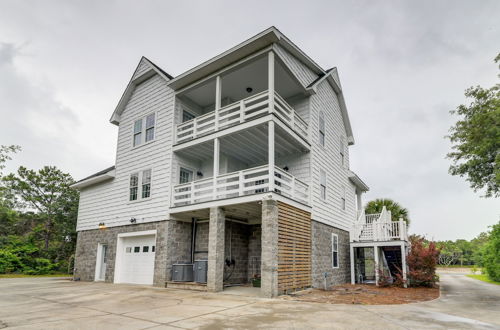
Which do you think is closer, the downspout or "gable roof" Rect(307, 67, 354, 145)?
the downspout

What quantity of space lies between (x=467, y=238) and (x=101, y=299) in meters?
67.7

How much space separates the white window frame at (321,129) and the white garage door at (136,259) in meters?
9.39

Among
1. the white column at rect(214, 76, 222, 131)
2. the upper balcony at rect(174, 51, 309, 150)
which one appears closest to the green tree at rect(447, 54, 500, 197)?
the upper balcony at rect(174, 51, 309, 150)

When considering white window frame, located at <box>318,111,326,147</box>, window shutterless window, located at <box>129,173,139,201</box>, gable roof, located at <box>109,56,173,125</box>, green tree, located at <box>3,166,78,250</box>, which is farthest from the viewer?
green tree, located at <box>3,166,78,250</box>

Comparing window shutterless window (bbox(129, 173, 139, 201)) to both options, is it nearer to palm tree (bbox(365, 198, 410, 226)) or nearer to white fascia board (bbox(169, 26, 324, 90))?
white fascia board (bbox(169, 26, 324, 90))

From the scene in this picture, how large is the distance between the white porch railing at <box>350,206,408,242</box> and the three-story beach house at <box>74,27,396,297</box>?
93 cm

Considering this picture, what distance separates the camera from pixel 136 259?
15422mm

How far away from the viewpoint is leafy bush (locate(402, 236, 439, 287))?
13844 mm

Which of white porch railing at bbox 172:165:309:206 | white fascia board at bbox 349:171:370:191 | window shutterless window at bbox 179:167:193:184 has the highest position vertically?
white fascia board at bbox 349:171:370:191

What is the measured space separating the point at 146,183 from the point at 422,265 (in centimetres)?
1354

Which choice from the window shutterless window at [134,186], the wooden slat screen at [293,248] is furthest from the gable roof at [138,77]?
the wooden slat screen at [293,248]

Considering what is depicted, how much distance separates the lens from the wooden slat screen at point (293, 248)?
10766mm

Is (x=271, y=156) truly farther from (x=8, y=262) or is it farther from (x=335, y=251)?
(x=8, y=262)

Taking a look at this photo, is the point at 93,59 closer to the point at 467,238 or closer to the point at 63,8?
the point at 63,8
